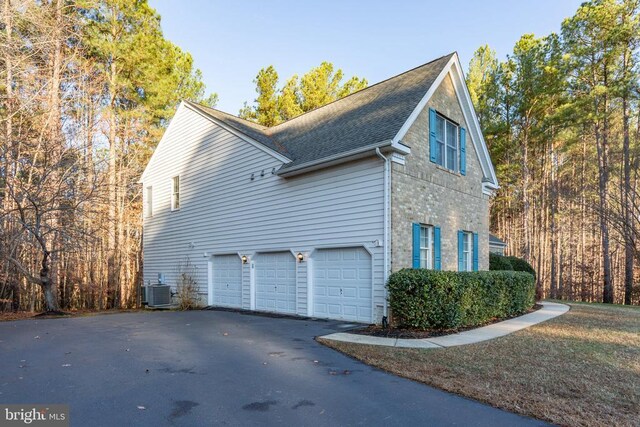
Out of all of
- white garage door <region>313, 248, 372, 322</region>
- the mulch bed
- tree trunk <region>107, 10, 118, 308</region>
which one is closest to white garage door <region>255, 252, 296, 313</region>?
white garage door <region>313, 248, 372, 322</region>

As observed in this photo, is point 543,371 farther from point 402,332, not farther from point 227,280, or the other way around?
point 227,280

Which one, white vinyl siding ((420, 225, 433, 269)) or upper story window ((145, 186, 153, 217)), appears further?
upper story window ((145, 186, 153, 217))

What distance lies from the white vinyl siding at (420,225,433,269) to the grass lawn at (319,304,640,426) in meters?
3.05

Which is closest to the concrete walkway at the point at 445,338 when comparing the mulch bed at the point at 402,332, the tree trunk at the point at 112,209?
the mulch bed at the point at 402,332

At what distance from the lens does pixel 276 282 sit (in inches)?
466

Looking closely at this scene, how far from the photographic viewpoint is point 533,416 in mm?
3738

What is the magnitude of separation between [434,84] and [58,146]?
12573mm

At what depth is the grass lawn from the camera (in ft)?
12.8

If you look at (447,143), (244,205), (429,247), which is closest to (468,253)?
(429,247)

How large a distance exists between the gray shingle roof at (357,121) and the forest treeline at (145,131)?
228 inches

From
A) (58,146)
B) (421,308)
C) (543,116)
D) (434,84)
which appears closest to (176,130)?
(58,146)

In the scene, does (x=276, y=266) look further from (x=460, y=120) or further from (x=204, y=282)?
(x=460, y=120)

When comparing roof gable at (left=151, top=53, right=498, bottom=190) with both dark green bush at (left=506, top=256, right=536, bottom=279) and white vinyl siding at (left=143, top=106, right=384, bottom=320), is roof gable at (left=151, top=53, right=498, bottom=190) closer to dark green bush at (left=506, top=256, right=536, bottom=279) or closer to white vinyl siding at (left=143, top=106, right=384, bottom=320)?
white vinyl siding at (left=143, top=106, right=384, bottom=320)

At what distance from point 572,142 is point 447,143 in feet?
49.1
